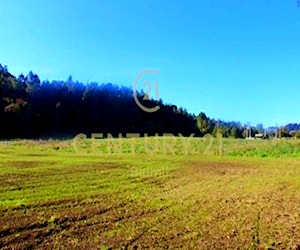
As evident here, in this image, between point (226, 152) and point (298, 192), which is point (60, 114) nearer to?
point (226, 152)

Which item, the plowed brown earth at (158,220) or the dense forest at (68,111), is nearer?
the plowed brown earth at (158,220)

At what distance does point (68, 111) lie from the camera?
6031 cm

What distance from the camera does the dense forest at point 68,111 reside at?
177 feet

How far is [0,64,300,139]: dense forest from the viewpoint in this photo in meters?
54.1

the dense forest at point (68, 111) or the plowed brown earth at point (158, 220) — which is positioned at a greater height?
the dense forest at point (68, 111)

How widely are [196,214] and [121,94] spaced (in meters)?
65.9

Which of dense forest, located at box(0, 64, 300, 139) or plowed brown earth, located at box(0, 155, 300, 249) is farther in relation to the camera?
dense forest, located at box(0, 64, 300, 139)

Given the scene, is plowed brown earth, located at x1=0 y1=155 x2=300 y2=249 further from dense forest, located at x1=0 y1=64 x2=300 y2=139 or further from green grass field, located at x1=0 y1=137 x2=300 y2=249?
dense forest, located at x1=0 y1=64 x2=300 y2=139

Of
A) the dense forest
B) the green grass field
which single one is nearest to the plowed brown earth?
the green grass field

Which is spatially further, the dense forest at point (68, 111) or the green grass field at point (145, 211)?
the dense forest at point (68, 111)

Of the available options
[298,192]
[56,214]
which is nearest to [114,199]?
[56,214]

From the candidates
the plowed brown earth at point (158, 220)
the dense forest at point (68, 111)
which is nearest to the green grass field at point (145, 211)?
the plowed brown earth at point (158, 220)

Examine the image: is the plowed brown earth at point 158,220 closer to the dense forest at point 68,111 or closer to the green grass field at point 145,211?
the green grass field at point 145,211

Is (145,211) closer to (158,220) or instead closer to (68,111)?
(158,220)
